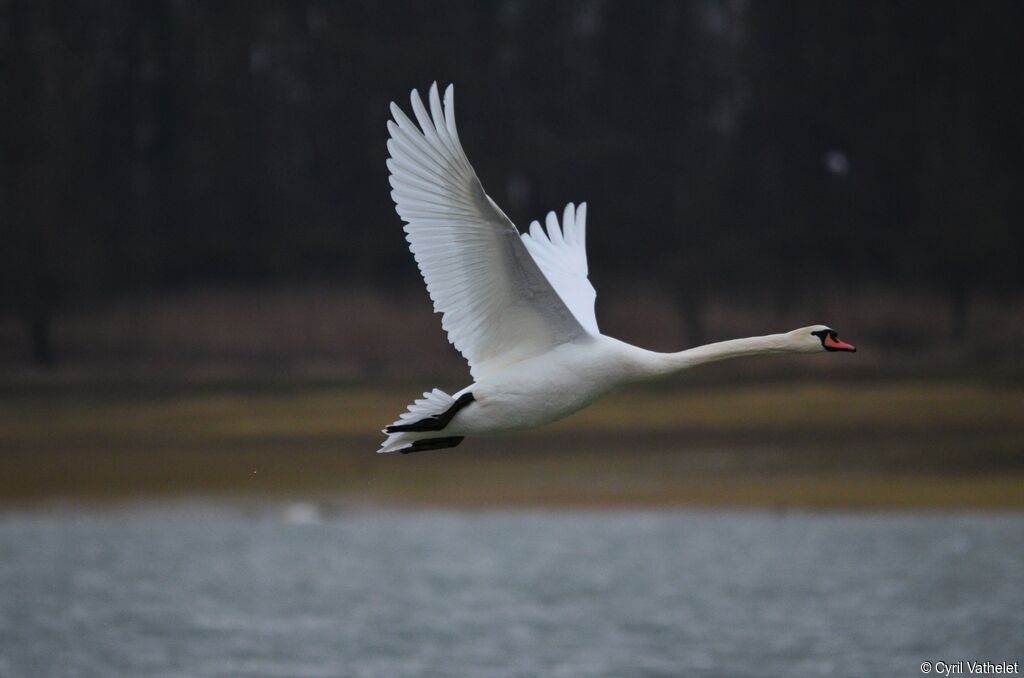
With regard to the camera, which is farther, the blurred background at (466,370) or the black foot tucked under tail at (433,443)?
Answer: the blurred background at (466,370)

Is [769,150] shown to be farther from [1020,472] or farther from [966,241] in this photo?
[1020,472]

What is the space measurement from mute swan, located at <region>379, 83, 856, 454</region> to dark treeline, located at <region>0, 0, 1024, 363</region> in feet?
80.7

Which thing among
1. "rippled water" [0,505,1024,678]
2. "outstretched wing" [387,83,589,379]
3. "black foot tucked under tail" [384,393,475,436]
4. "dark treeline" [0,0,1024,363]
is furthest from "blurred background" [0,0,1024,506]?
"black foot tucked under tail" [384,393,475,436]

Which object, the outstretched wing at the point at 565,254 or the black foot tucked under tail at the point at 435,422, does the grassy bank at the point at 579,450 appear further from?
the black foot tucked under tail at the point at 435,422

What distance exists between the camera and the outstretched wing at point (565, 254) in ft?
31.9

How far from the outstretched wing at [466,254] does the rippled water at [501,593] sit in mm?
6533

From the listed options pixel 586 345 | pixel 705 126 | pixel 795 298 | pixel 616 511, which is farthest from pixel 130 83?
pixel 586 345

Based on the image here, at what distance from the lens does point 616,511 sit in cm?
2108

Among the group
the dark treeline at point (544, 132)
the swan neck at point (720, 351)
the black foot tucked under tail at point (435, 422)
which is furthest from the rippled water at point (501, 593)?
the dark treeline at point (544, 132)

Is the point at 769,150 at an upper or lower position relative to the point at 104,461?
upper

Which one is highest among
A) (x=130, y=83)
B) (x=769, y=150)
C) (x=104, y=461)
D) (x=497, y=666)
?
(x=130, y=83)

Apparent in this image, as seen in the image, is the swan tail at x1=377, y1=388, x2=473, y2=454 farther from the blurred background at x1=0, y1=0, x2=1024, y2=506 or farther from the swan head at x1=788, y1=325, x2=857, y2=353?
the blurred background at x1=0, y1=0, x2=1024, y2=506

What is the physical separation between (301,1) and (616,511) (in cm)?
2053

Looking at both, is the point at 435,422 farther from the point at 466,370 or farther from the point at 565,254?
the point at 466,370
